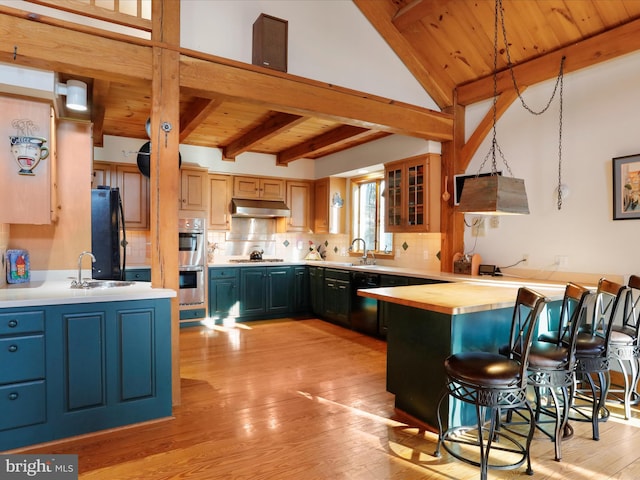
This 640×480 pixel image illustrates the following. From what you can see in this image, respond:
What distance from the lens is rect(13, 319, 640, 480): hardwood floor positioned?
84.3 inches

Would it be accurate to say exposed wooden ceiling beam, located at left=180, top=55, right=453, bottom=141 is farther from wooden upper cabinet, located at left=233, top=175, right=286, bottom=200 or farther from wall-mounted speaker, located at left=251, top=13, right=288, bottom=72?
wooden upper cabinet, located at left=233, top=175, right=286, bottom=200

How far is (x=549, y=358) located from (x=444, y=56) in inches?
133

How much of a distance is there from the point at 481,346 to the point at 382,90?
2.73 m

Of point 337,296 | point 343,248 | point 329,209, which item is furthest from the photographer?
point 343,248

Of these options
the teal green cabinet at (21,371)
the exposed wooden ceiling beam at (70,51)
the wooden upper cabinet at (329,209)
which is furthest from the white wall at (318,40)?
the wooden upper cabinet at (329,209)

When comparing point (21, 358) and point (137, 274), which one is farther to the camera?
point (137, 274)

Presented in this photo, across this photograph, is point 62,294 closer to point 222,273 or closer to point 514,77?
point 222,273

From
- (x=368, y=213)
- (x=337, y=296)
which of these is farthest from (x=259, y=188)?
(x=337, y=296)

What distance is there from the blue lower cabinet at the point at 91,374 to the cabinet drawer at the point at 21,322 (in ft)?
0.08

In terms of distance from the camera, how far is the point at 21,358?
2338mm

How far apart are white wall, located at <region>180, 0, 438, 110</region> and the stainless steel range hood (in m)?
2.83

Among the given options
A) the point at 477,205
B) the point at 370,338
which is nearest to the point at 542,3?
the point at 477,205

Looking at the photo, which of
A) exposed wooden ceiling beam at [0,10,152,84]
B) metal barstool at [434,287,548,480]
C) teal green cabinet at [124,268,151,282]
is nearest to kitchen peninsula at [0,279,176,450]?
exposed wooden ceiling beam at [0,10,152,84]

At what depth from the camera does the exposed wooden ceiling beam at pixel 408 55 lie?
405 centimetres
